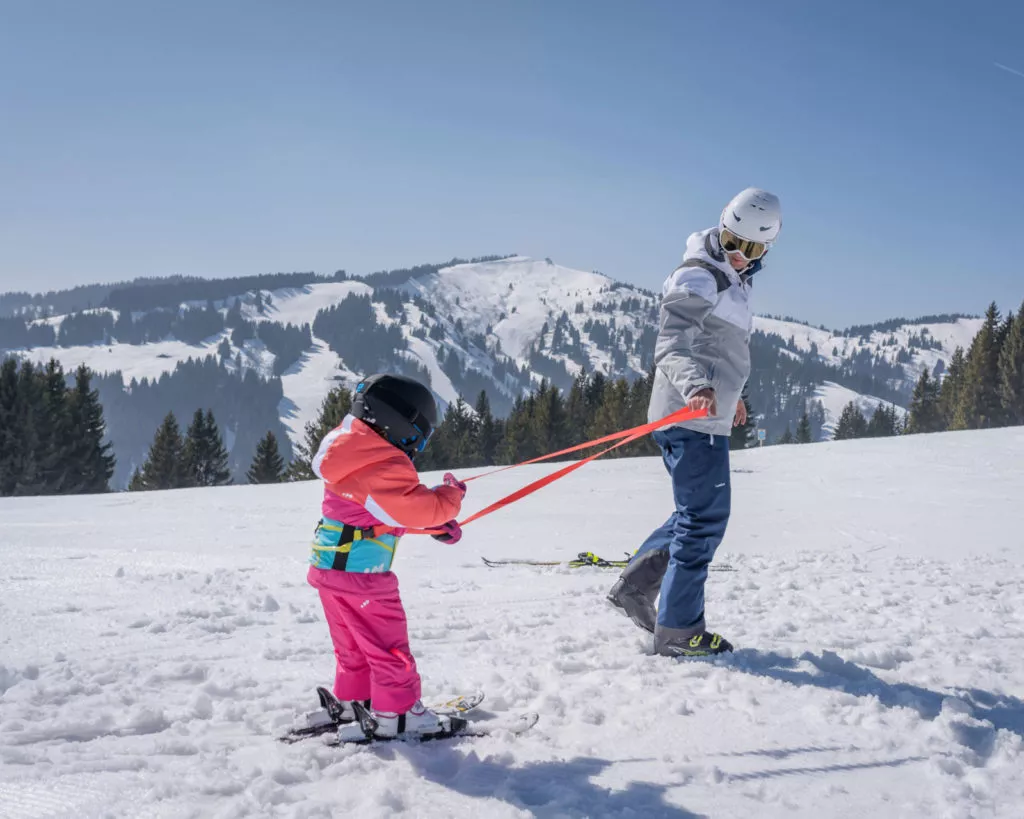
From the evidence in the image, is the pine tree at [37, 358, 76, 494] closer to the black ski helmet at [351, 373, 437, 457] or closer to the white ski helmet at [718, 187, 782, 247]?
the black ski helmet at [351, 373, 437, 457]

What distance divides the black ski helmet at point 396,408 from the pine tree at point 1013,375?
2836 inches

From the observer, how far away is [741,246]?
3809 millimetres

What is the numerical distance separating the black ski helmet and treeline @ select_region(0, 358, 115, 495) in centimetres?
5063

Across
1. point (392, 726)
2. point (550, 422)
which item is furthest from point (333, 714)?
point (550, 422)

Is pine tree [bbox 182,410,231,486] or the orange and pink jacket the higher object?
the orange and pink jacket

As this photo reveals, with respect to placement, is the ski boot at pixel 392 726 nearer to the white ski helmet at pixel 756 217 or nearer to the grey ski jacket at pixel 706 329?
the grey ski jacket at pixel 706 329

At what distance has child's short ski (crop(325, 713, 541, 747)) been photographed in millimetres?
2762

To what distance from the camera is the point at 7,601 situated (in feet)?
15.5

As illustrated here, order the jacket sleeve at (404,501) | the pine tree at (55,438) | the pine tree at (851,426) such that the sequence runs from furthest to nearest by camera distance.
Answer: the pine tree at (851,426)
the pine tree at (55,438)
the jacket sleeve at (404,501)

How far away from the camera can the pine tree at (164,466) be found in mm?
54062

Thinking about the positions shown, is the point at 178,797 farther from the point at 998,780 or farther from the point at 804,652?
the point at 804,652

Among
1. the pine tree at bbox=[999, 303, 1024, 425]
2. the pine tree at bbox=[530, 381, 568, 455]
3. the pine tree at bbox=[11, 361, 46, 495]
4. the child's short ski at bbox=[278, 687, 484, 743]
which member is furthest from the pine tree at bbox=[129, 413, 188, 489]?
the pine tree at bbox=[999, 303, 1024, 425]

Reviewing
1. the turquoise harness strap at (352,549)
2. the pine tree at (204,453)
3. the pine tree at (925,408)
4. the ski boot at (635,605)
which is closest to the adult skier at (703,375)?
the ski boot at (635,605)

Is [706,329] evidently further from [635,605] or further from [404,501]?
[404,501]
